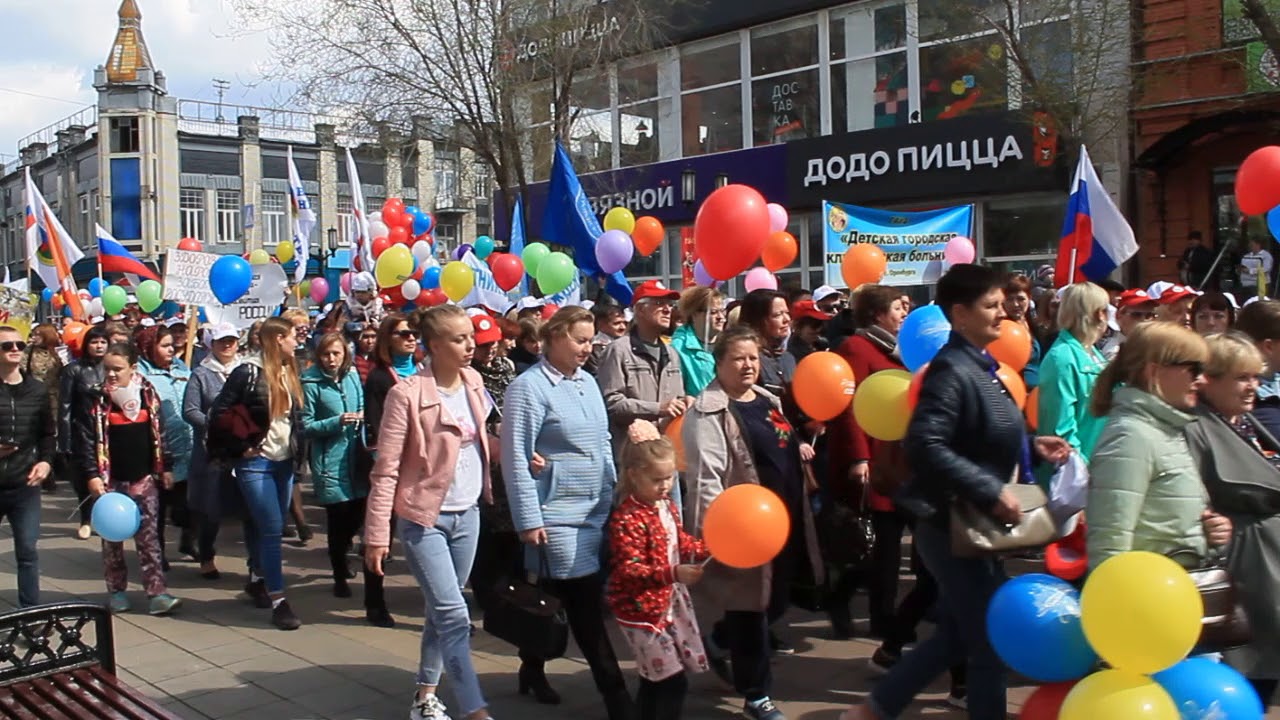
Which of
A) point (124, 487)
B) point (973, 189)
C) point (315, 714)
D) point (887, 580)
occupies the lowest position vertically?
point (315, 714)

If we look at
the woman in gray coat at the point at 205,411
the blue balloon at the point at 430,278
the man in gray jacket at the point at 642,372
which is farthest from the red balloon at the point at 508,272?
the man in gray jacket at the point at 642,372

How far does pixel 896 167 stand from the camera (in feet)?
61.4

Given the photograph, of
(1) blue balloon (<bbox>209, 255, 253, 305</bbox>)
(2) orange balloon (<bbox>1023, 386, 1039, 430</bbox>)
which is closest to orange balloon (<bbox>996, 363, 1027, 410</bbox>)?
(2) orange balloon (<bbox>1023, 386, 1039, 430</bbox>)

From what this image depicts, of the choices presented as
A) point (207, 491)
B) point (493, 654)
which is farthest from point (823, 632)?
point (207, 491)

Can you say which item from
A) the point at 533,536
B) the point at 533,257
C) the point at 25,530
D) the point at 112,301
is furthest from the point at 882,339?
the point at 112,301

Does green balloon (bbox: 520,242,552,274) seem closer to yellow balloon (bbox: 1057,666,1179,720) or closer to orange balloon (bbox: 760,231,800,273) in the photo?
orange balloon (bbox: 760,231,800,273)

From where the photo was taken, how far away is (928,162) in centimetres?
1822

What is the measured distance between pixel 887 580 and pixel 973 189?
13.1 m

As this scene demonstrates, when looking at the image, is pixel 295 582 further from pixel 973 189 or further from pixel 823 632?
pixel 973 189

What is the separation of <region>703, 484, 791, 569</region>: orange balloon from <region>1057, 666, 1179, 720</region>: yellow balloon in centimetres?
122

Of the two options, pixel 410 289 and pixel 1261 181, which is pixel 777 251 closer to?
pixel 1261 181

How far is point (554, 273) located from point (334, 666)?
18.3ft

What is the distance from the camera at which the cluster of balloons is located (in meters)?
3.19

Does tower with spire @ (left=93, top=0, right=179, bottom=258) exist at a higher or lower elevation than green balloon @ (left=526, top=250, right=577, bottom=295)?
higher
